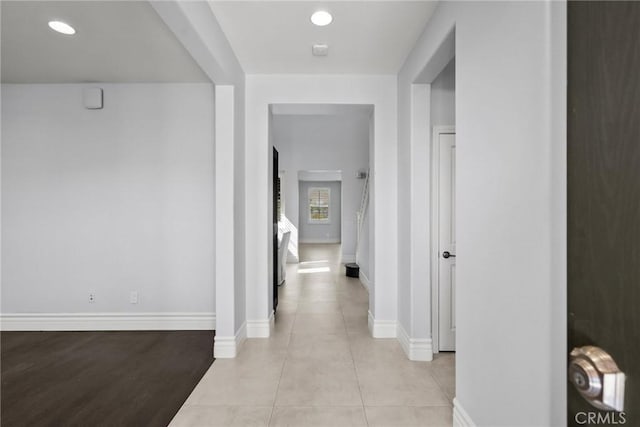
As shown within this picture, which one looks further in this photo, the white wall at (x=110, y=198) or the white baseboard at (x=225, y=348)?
the white wall at (x=110, y=198)

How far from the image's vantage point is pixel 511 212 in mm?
1319

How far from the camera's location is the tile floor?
1.95m

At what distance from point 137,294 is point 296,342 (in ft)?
6.12

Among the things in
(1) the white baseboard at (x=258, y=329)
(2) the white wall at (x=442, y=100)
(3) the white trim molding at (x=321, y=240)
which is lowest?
(1) the white baseboard at (x=258, y=329)

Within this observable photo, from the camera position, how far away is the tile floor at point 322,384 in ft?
6.39

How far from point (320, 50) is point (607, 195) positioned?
2544mm

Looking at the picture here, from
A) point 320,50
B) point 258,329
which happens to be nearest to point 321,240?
point 258,329

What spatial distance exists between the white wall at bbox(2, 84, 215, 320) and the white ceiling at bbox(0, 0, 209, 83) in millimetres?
217

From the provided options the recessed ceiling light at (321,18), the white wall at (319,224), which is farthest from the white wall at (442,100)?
the white wall at (319,224)

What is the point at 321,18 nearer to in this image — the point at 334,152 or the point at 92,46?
the point at 92,46

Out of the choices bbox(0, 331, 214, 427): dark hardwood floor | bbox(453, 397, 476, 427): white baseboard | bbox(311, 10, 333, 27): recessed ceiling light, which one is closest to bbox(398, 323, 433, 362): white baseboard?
bbox(453, 397, 476, 427): white baseboard

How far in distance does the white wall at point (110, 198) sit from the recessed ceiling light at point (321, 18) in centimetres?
166

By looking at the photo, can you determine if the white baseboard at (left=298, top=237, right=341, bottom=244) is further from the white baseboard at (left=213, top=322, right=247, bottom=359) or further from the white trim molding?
the white baseboard at (left=213, top=322, right=247, bottom=359)

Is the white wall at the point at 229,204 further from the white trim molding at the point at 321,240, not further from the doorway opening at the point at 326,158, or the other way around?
the white trim molding at the point at 321,240
